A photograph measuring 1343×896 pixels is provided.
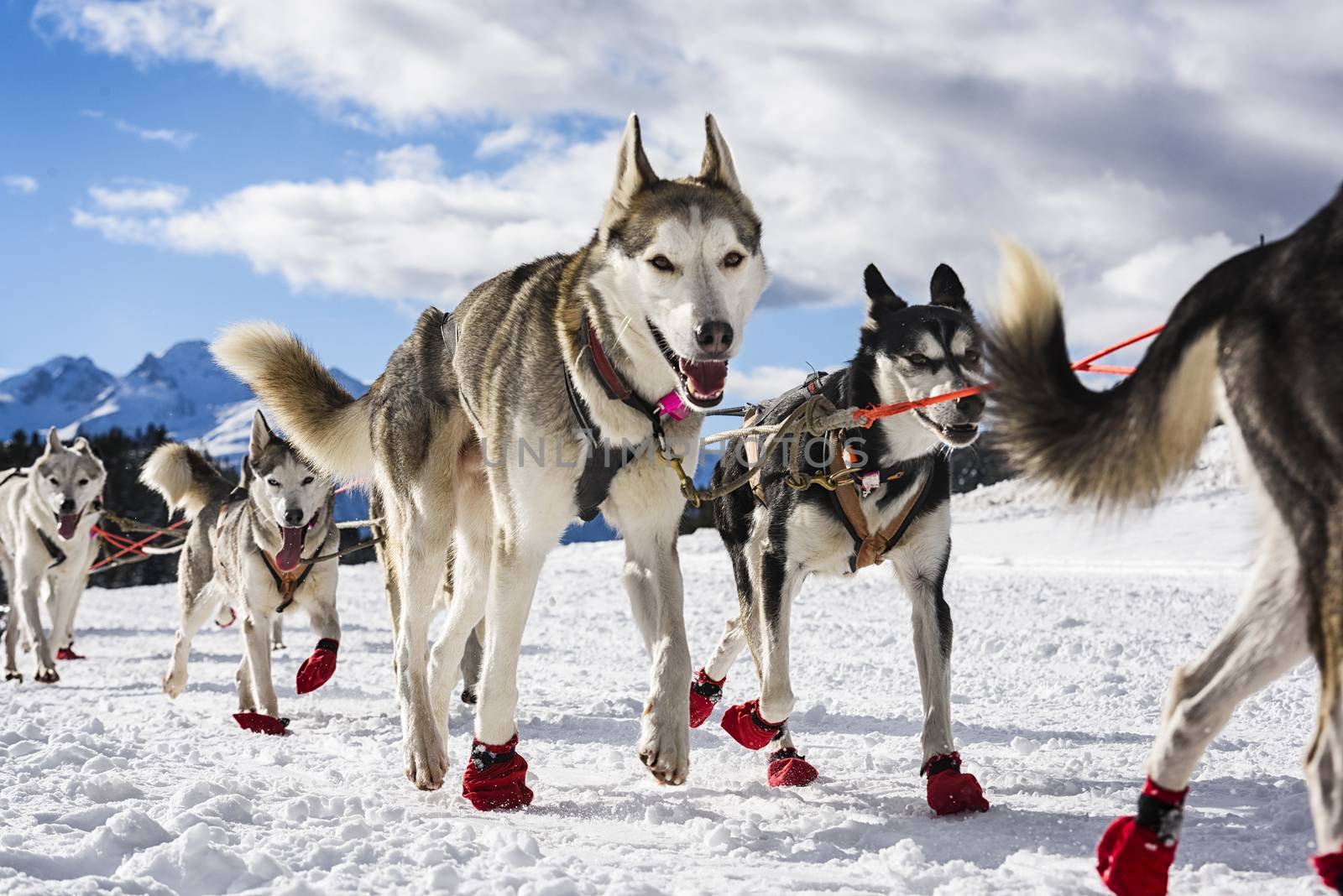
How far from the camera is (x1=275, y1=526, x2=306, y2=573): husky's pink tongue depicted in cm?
608

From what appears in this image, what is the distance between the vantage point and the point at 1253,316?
192 centimetres

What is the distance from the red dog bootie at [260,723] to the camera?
516 centimetres

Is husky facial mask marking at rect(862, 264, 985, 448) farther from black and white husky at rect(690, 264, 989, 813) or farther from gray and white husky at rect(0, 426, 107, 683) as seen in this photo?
gray and white husky at rect(0, 426, 107, 683)

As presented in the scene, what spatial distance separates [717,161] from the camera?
11.5ft

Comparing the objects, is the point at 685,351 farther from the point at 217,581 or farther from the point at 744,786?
the point at 217,581

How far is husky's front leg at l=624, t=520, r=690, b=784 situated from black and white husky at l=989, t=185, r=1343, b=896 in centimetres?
138

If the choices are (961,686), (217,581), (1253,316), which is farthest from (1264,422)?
(217,581)

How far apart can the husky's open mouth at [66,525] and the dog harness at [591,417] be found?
24.1ft

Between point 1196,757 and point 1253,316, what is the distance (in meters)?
0.83

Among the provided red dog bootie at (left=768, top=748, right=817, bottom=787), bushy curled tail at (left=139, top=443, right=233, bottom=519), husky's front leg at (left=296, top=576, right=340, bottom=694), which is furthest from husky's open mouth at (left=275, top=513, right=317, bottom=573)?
red dog bootie at (left=768, top=748, right=817, bottom=787)

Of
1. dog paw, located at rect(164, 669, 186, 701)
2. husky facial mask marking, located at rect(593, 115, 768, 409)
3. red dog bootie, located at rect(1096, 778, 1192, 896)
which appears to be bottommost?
dog paw, located at rect(164, 669, 186, 701)

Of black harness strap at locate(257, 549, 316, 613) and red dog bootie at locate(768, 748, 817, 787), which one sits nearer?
red dog bootie at locate(768, 748, 817, 787)

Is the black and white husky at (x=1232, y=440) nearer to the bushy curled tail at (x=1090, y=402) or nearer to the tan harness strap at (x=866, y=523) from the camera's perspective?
the bushy curled tail at (x=1090, y=402)

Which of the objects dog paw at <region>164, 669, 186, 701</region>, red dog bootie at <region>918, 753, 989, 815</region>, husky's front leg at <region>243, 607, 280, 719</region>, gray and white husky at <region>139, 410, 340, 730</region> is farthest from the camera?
dog paw at <region>164, 669, 186, 701</region>
